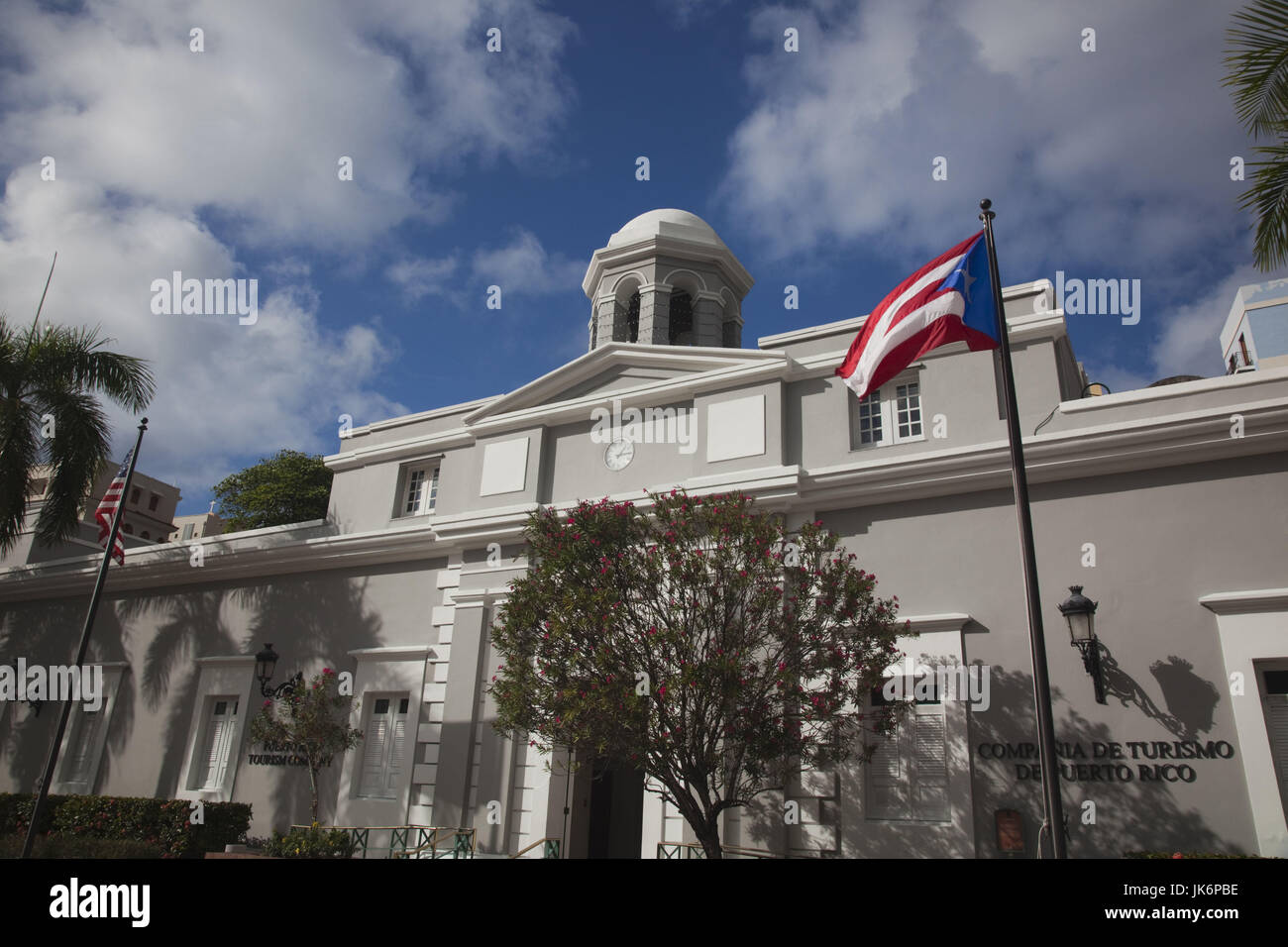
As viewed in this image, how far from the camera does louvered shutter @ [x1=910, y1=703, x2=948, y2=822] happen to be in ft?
38.1

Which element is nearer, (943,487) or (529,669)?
(529,669)

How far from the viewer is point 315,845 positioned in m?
13.4

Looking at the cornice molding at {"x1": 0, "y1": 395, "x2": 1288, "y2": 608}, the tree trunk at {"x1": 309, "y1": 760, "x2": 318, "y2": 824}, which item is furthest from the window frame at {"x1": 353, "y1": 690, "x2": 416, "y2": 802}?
the cornice molding at {"x1": 0, "y1": 395, "x2": 1288, "y2": 608}

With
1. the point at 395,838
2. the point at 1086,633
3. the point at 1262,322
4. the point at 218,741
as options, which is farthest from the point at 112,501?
the point at 1262,322

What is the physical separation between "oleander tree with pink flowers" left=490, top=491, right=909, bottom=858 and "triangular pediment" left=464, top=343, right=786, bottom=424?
14.1 feet

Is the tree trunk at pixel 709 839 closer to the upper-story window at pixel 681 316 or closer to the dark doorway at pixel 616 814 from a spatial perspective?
the dark doorway at pixel 616 814

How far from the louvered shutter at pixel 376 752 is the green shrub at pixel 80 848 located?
11.5ft

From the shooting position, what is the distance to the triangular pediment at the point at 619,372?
15.8 m

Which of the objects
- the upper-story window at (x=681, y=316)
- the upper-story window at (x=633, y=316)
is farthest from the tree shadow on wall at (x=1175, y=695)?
the upper-story window at (x=633, y=316)

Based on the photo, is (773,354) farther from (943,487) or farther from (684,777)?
(684,777)

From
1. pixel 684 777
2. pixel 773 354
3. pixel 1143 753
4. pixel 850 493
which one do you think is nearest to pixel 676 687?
pixel 684 777
